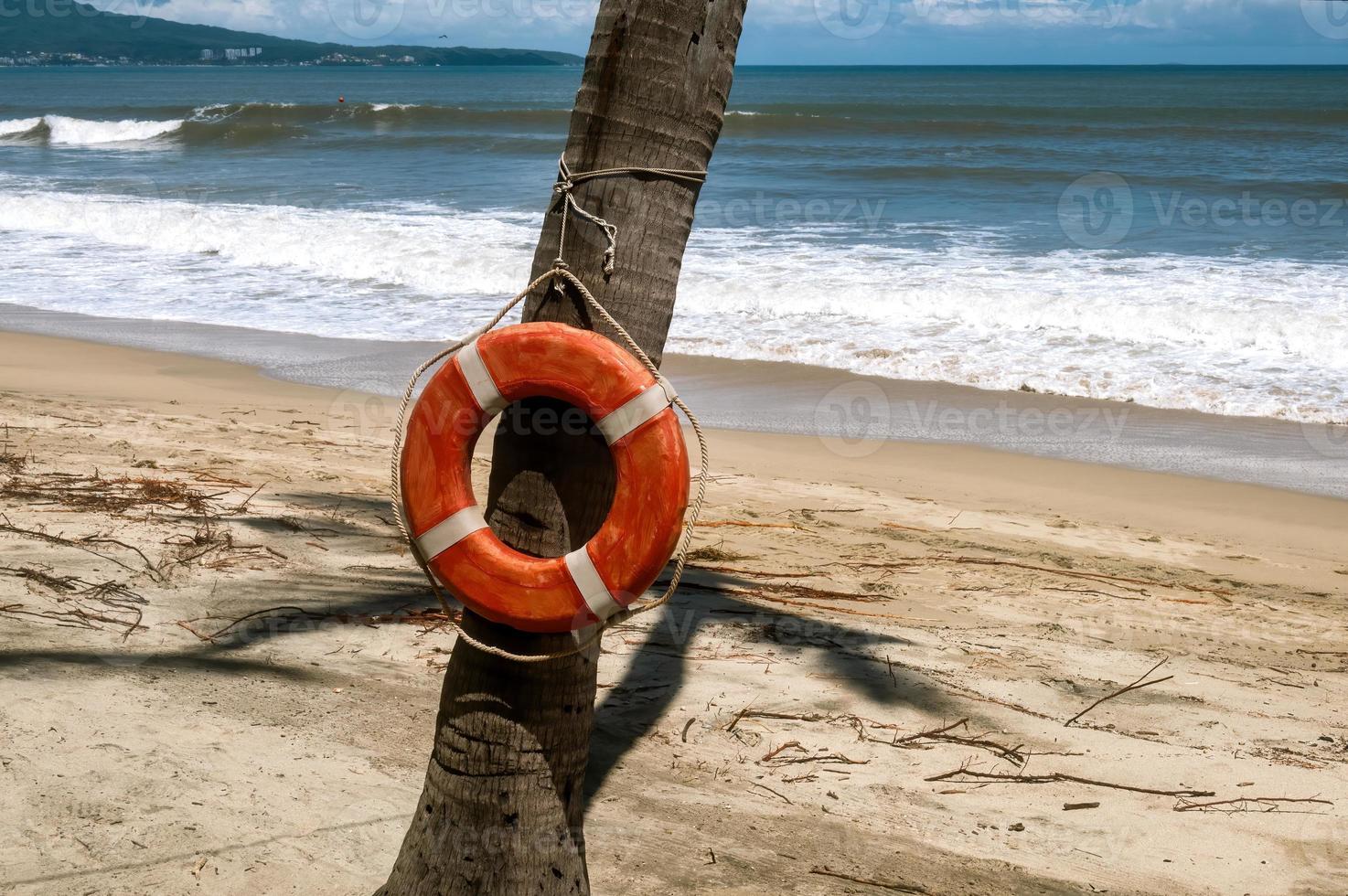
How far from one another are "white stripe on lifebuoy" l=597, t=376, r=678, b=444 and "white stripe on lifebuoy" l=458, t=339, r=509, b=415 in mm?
198

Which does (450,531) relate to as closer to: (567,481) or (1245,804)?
(567,481)

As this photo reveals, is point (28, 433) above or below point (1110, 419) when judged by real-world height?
below

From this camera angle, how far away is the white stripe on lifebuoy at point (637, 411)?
1906 mm

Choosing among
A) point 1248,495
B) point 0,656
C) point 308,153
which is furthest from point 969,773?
point 308,153

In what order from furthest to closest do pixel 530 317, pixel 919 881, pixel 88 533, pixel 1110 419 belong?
pixel 1110 419 → pixel 88 533 → pixel 919 881 → pixel 530 317

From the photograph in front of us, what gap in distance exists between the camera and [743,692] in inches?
125

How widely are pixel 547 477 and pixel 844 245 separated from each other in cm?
1082

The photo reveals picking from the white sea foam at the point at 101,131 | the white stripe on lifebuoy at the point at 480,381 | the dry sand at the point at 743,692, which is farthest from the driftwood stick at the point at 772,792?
the white sea foam at the point at 101,131

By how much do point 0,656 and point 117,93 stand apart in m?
60.0

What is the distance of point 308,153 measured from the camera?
78.5ft

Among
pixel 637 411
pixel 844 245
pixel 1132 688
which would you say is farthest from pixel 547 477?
pixel 844 245

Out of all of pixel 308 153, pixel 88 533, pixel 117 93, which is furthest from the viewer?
pixel 117 93

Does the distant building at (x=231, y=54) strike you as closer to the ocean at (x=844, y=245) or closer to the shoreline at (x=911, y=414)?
the ocean at (x=844, y=245)

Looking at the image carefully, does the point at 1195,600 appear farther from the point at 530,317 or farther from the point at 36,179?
the point at 36,179
